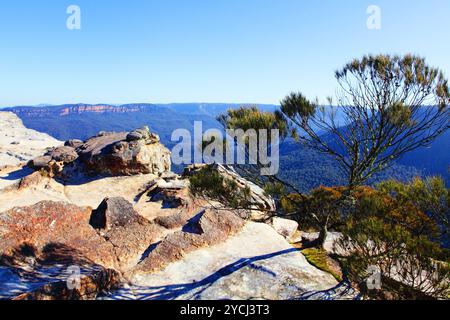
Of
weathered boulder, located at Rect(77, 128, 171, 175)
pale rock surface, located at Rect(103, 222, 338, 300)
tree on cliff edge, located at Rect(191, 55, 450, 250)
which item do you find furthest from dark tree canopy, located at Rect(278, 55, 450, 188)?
weathered boulder, located at Rect(77, 128, 171, 175)

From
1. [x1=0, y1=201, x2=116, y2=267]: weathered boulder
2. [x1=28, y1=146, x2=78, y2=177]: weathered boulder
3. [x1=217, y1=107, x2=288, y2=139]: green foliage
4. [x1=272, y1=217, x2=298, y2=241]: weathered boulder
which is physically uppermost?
[x1=217, y1=107, x2=288, y2=139]: green foliage

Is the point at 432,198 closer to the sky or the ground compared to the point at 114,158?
closer to the sky

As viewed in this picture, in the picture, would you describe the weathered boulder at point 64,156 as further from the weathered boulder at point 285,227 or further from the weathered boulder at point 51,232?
the weathered boulder at point 285,227

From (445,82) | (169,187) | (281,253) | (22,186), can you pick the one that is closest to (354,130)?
(445,82)

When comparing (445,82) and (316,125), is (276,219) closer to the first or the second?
(316,125)

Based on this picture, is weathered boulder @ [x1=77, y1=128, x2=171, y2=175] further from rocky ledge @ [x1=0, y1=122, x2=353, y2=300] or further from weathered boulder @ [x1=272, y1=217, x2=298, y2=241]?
weathered boulder @ [x1=272, y1=217, x2=298, y2=241]

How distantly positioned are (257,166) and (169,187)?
1051cm

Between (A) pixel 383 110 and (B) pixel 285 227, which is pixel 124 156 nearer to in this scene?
(B) pixel 285 227

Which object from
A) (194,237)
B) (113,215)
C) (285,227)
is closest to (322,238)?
(285,227)

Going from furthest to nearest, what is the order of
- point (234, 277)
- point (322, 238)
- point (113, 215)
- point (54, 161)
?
point (54, 161)
point (322, 238)
point (113, 215)
point (234, 277)

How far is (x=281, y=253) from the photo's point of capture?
50.8 ft

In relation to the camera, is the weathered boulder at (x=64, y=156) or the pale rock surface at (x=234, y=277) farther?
the weathered boulder at (x=64, y=156)

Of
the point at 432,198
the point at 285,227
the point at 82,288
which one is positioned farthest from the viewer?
the point at 285,227

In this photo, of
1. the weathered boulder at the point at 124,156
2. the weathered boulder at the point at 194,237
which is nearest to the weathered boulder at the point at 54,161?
the weathered boulder at the point at 124,156
